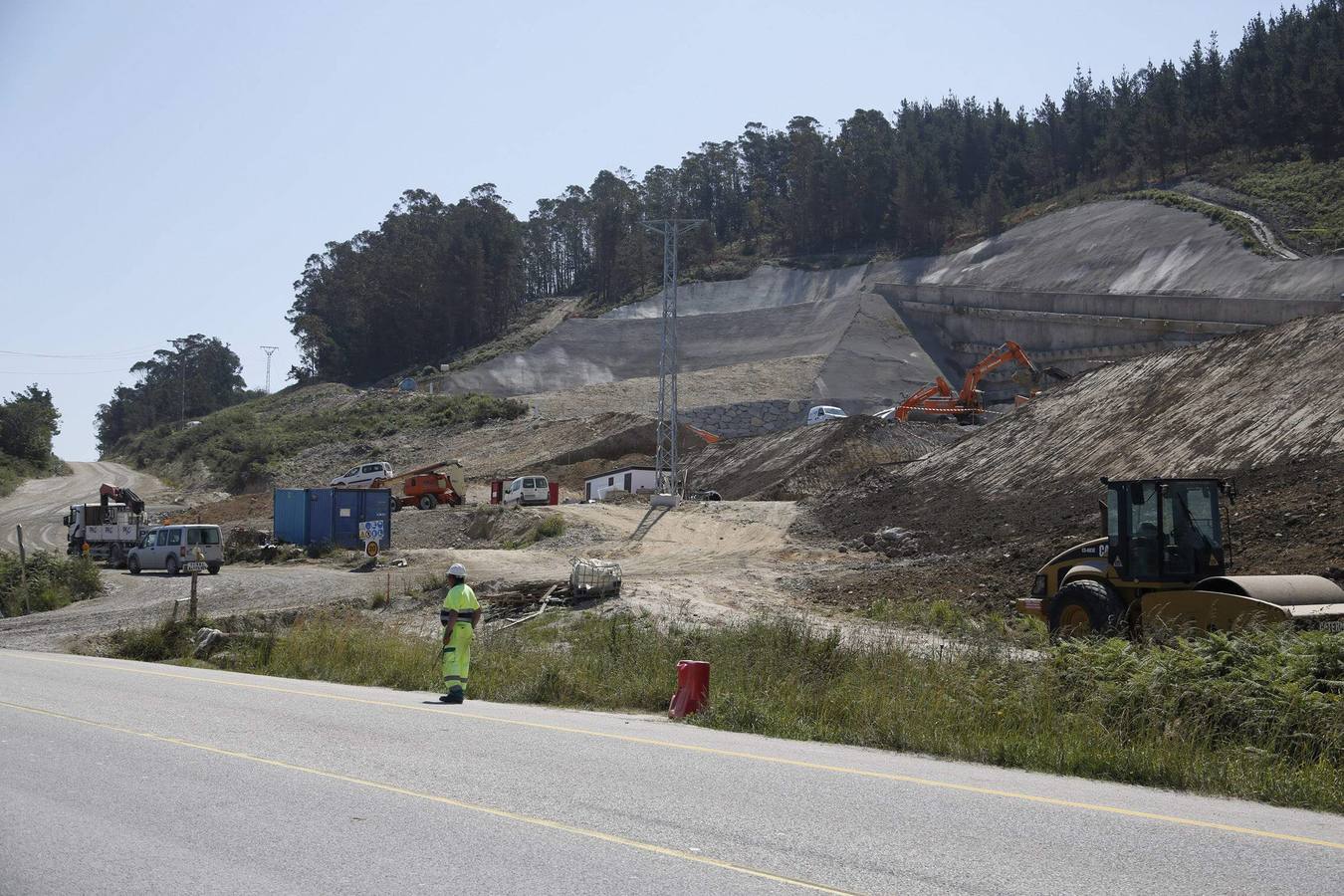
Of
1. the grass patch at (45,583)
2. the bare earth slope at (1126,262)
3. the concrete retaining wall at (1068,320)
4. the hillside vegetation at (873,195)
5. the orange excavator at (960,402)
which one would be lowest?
the grass patch at (45,583)

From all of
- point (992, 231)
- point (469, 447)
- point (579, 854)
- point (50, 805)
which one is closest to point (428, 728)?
point (50, 805)

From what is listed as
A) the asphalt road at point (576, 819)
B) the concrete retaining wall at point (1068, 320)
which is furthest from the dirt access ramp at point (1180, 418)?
the asphalt road at point (576, 819)

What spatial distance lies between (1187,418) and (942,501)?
7353 millimetres

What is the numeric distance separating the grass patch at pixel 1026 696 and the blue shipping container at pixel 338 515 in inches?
1038

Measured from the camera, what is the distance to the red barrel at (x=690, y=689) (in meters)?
12.9

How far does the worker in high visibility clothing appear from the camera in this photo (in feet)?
45.2

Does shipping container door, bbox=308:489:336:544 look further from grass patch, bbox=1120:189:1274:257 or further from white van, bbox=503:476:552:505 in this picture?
grass patch, bbox=1120:189:1274:257

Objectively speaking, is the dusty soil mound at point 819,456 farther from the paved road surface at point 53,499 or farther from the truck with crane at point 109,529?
the paved road surface at point 53,499

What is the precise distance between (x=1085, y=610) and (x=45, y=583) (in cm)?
2850

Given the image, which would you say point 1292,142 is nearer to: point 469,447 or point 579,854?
point 469,447

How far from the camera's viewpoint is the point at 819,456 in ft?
160

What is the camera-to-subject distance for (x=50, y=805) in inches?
323

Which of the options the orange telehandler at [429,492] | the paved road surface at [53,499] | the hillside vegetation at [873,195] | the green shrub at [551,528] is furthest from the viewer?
the hillside vegetation at [873,195]

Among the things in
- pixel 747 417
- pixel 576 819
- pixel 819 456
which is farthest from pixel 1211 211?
pixel 576 819
